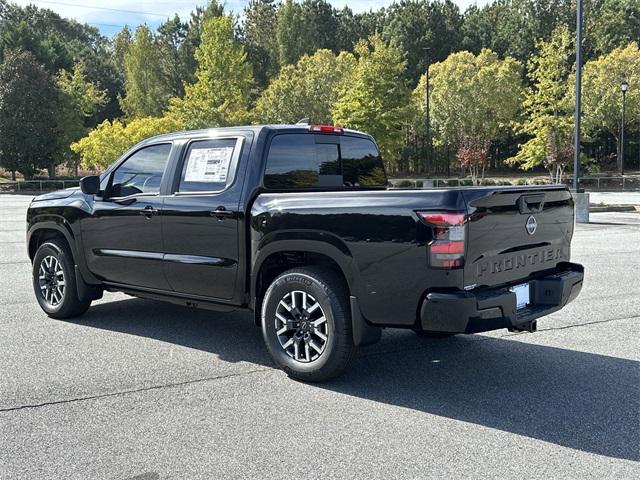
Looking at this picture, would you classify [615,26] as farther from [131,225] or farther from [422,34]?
[131,225]

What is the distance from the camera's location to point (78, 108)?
5831cm

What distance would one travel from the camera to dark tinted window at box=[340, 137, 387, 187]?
601 centimetres

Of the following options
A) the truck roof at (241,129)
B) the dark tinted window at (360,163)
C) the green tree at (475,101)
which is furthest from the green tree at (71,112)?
the dark tinted window at (360,163)

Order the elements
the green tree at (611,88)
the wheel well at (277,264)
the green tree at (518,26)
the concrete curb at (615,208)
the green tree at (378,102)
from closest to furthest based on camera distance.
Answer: the wheel well at (277,264)
the concrete curb at (615,208)
the green tree at (378,102)
the green tree at (611,88)
the green tree at (518,26)

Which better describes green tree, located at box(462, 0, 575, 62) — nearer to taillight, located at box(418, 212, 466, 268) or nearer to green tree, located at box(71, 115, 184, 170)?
green tree, located at box(71, 115, 184, 170)

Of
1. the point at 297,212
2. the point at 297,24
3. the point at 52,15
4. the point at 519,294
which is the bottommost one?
the point at 519,294

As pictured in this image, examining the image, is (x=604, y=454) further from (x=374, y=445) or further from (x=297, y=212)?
(x=297, y=212)

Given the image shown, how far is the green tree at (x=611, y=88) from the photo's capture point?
48316 mm

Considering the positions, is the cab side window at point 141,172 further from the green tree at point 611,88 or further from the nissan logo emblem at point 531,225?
the green tree at point 611,88

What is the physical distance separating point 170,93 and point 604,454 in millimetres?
76087

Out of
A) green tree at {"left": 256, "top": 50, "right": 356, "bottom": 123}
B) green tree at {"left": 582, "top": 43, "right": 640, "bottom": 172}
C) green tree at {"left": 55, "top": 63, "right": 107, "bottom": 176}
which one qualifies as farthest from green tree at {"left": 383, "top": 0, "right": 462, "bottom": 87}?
green tree at {"left": 55, "top": 63, "right": 107, "bottom": 176}

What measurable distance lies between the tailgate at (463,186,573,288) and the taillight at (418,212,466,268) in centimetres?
8

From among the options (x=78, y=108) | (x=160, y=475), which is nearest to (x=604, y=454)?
(x=160, y=475)

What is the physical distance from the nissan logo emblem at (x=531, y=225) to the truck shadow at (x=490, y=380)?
1.13 metres
